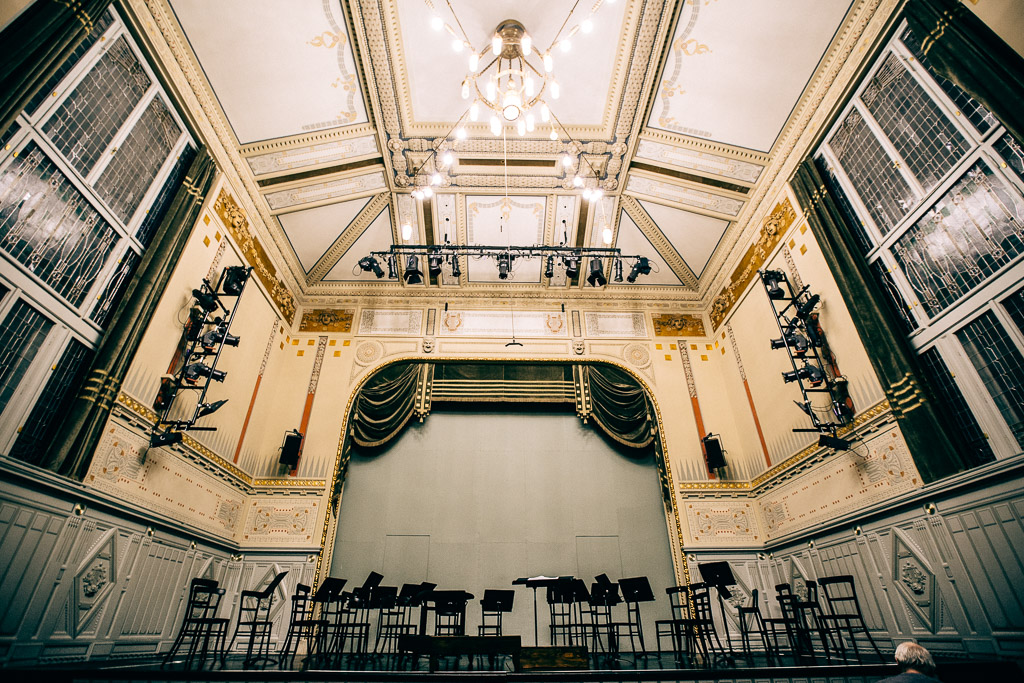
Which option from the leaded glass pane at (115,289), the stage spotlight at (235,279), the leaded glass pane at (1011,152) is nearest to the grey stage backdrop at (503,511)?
the stage spotlight at (235,279)

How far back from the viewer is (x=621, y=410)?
9.09 m

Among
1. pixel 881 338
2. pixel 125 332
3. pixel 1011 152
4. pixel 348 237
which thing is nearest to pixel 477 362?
pixel 348 237

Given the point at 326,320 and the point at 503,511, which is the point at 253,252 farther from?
the point at 503,511

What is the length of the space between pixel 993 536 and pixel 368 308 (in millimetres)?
9196

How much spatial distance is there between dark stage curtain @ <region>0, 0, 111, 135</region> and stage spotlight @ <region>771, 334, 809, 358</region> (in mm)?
7903

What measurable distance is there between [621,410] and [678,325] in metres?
2.19

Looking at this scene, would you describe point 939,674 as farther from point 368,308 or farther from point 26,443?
point 368,308

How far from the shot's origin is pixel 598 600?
223 inches

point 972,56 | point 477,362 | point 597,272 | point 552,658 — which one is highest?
point 597,272

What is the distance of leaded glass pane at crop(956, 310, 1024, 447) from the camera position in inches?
170

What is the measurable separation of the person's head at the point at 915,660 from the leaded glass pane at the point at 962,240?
354 centimetres

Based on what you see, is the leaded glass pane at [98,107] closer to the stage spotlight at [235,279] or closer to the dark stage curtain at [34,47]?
the dark stage curtain at [34,47]

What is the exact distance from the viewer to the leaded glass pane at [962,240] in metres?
4.35

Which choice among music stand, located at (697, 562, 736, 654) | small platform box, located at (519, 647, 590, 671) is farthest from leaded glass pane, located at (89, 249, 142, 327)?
music stand, located at (697, 562, 736, 654)
